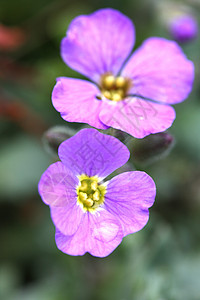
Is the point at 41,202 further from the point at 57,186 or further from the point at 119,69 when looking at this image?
the point at 57,186

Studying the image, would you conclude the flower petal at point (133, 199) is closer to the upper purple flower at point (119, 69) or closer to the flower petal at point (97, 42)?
the upper purple flower at point (119, 69)

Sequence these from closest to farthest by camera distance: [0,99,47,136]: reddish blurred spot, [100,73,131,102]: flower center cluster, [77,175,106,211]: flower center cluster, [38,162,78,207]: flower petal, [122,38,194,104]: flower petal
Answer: [38,162,78,207]: flower petal
[77,175,106,211]: flower center cluster
[122,38,194,104]: flower petal
[100,73,131,102]: flower center cluster
[0,99,47,136]: reddish blurred spot

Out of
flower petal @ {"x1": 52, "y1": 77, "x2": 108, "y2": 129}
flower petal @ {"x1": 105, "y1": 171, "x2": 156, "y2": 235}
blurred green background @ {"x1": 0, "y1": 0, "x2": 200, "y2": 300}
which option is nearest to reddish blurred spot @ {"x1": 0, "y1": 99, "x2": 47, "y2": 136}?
blurred green background @ {"x1": 0, "y1": 0, "x2": 200, "y2": 300}

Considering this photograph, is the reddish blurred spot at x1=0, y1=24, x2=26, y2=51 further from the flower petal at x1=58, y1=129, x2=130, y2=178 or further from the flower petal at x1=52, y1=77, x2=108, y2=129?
the flower petal at x1=58, y1=129, x2=130, y2=178

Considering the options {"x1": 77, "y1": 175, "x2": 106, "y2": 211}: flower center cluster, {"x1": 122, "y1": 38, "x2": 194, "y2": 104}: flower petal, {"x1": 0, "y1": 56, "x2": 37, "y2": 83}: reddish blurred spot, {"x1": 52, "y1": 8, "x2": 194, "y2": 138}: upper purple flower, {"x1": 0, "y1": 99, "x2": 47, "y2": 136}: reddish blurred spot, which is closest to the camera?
{"x1": 77, "y1": 175, "x2": 106, "y2": 211}: flower center cluster

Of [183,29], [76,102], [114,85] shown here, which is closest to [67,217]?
[76,102]

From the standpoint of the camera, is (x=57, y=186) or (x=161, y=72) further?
(x=161, y=72)

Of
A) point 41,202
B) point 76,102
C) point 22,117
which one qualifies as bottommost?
point 41,202

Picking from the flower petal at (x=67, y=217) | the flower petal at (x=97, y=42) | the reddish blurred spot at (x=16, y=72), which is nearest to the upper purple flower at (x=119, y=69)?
the flower petal at (x=97, y=42)
